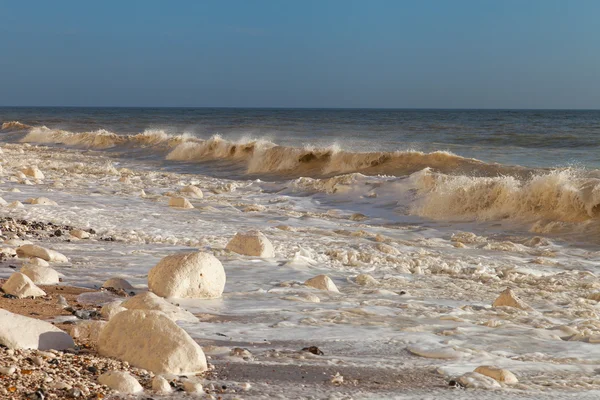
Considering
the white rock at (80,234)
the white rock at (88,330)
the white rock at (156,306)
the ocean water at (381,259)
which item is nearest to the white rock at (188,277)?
the ocean water at (381,259)

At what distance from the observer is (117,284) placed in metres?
5.13

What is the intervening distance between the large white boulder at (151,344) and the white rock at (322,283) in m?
2.11

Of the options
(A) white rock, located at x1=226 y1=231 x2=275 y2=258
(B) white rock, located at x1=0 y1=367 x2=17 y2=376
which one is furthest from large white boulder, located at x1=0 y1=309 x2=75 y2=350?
(A) white rock, located at x1=226 y1=231 x2=275 y2=258

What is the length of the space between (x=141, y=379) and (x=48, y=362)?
0.42 metres

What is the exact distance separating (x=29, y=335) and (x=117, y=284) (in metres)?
1.65

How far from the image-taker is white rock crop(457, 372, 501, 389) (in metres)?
3.37

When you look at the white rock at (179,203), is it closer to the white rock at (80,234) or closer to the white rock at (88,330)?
the white rock at (80,234)

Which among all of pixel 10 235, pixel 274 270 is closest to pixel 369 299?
pixel 274 270

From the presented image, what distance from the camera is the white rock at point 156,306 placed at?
4301 mm

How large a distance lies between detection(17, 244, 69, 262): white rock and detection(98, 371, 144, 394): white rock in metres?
3.00

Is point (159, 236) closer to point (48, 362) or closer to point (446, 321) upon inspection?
point (446, 321)

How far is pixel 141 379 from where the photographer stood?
10.6 ft

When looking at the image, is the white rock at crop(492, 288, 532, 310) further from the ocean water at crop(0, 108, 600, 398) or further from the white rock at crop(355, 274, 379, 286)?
the white rock at crop(355, 274, 379, 286)

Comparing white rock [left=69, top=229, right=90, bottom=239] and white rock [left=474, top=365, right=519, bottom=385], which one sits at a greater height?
white rock [left=474, top=365, right=519, bottom=385]
